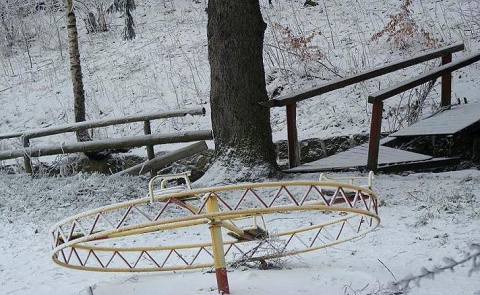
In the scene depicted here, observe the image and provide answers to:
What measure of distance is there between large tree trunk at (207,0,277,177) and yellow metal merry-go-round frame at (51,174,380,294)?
0.56 m

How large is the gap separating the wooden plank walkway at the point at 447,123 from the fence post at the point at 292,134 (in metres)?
1.25

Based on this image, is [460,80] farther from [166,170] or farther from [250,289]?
[250,289]

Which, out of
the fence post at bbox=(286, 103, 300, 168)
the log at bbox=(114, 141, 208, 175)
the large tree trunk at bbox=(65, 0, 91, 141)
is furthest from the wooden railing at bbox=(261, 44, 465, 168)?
the large tree trunk at bbox=(65, 0, 91, 141)

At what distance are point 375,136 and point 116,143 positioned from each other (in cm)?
374

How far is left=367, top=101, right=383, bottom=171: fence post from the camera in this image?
692 centimetres

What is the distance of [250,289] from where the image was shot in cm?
360

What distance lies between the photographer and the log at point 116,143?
26.9 ft

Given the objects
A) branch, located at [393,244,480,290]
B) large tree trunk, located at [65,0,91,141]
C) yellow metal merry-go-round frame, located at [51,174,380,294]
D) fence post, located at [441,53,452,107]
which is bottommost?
yellow metal merry-go-round frame, located at [51,174,380,294]

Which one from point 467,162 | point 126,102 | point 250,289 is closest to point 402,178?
point 467,162

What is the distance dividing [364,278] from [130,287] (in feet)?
4.66

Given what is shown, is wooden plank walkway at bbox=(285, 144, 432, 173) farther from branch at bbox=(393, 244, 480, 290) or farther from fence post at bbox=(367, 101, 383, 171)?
branch at bbox=(393, 244, 480, 290)

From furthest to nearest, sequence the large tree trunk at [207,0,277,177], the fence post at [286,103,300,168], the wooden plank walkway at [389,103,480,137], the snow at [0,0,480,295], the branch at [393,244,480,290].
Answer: the fence post at [286,103,300,168], the wooden plank walkway at [389,103,480,137], the large tree trunk at [207,0,277,177], the snow at [0,0,480,295], the branch at [393,244,480,290]

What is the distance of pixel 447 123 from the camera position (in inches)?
306

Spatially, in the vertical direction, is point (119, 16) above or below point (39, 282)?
above
